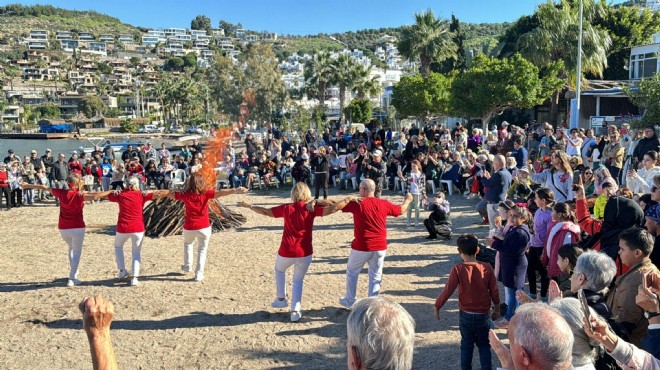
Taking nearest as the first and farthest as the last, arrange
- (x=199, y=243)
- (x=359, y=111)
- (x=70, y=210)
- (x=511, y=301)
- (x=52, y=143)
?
(x=511, y=301) → (x=70, y=210) → (x=199, y=243) → (x=359, y=111) → (x=52, y=143)

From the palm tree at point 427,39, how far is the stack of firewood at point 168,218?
82.2 feet

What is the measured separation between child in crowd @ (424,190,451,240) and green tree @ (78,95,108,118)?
4202 inches

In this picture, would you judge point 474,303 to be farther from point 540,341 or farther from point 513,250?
point 540,341

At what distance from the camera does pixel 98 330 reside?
263 cm

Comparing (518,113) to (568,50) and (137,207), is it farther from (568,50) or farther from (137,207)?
(137,207)

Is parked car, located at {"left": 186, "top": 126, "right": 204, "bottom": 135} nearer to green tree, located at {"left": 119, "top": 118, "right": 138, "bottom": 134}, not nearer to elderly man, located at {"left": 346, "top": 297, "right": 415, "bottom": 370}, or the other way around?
green tree, located at {"left": 119, "top": 118, "right": 138, "bottom": 134}

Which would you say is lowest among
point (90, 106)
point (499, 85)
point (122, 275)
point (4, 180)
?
point (122, 275)

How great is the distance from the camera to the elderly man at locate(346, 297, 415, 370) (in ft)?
7.73

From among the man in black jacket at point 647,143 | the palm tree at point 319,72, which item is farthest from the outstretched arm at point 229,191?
the palm tree at point 319,72

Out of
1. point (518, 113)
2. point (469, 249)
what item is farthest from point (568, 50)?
point (469, 249)

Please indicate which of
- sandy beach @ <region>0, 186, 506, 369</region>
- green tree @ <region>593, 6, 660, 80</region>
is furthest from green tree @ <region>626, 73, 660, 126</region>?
green tree @ <region>593, 6, 660, 80</region>

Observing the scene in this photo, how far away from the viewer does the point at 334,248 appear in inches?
434

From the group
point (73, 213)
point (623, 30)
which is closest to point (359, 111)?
point (623, 30)

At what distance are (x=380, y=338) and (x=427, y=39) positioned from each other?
114 feet
